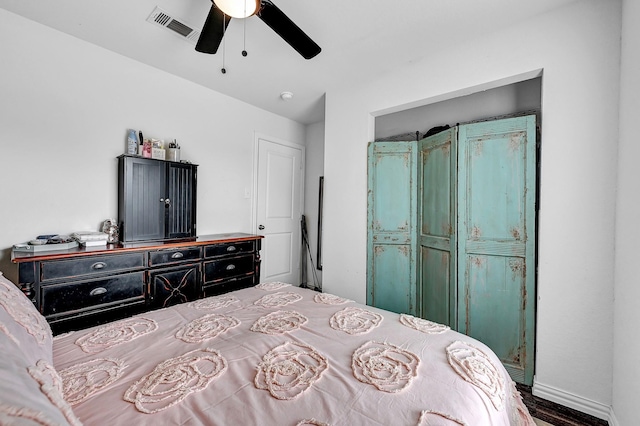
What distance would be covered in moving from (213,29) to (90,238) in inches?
71.0

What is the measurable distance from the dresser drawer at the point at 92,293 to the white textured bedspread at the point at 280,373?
929 mm

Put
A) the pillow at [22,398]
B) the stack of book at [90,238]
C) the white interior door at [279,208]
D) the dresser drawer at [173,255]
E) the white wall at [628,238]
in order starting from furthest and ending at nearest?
the white interior door at [279,208] < the dresser drawer at [173,255] < the stack of book at [90,238] < the white wall at [628,238] < the pillow at [22,398]

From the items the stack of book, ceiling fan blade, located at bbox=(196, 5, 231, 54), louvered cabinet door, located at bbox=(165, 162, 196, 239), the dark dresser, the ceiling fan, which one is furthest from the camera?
louvered cabinet door, located at bbox=(165, 162, 196, 239)

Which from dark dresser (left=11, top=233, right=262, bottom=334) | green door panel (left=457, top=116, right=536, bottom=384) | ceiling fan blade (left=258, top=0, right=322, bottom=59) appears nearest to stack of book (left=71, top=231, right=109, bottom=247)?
dark dresser (left=11, top=233, right=262, bottom=334)

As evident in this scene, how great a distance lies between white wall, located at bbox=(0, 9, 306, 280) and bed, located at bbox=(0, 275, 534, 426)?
1503 millimetres

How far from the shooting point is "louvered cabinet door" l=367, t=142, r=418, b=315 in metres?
2.79

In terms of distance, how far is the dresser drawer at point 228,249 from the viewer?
8.98 ft

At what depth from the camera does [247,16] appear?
5.13ft

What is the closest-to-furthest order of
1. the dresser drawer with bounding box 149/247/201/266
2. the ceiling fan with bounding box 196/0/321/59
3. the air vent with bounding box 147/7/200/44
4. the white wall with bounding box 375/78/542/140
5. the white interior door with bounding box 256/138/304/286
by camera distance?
1. the ceiling fan with bounding box 196/0/321/59
2. the air vent with bounding box 147/7/200/44
3. the dresser drawer with bounding box 149/247/201/266
4. the white wall with bounding box 375/78/542/140
5. the white interior door with bounding box 256/138/304/286

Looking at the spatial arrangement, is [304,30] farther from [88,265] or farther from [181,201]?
[88,265]

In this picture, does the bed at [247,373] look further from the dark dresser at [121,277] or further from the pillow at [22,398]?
the dark dresser at [121,277]

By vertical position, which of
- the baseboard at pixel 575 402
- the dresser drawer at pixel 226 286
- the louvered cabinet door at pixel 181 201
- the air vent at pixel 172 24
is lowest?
the baseboard at pixel 575 402

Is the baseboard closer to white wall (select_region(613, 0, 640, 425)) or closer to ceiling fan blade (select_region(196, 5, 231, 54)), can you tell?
white wall (select_region(613, 0, 640, 425))

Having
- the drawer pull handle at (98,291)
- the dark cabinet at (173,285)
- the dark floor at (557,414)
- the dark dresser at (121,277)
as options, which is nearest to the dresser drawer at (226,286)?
the dark dresser at (121,277)
